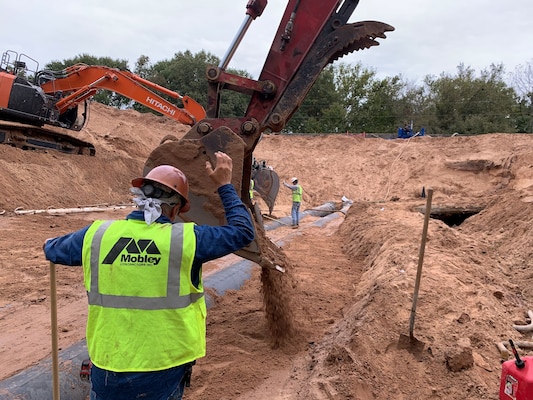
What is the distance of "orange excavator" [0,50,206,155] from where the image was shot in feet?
37.9

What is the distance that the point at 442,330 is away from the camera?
4113 millimetres

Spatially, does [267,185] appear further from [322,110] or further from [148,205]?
[322,110]

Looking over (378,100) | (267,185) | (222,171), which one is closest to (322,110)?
(378,100)

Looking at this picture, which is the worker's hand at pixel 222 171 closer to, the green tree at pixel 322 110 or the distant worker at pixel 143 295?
the distant worker at pixel 143 295

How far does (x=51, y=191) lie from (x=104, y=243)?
1170 cm

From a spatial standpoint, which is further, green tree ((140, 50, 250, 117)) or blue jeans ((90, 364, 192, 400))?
green tree ((140, 50, 250, 117))

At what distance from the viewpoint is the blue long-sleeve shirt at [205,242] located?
79.9 inches

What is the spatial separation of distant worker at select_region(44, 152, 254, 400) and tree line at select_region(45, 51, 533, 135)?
29.0m

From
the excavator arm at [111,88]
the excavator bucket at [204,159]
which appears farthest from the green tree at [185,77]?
the excavator bucket at [204,159]

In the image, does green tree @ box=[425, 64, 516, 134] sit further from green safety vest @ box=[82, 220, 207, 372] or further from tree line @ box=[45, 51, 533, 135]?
green safety vest @ box=[82, 220, 207, 372]

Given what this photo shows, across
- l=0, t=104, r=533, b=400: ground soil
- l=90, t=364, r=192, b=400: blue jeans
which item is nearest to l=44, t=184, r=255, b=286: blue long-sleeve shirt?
l=90, t=364, r=192, b=400: blue jeans

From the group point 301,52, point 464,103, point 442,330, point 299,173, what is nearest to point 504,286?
point 442,330

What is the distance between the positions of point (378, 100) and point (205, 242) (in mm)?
36481

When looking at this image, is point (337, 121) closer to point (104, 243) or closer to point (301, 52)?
point (301, 52)
